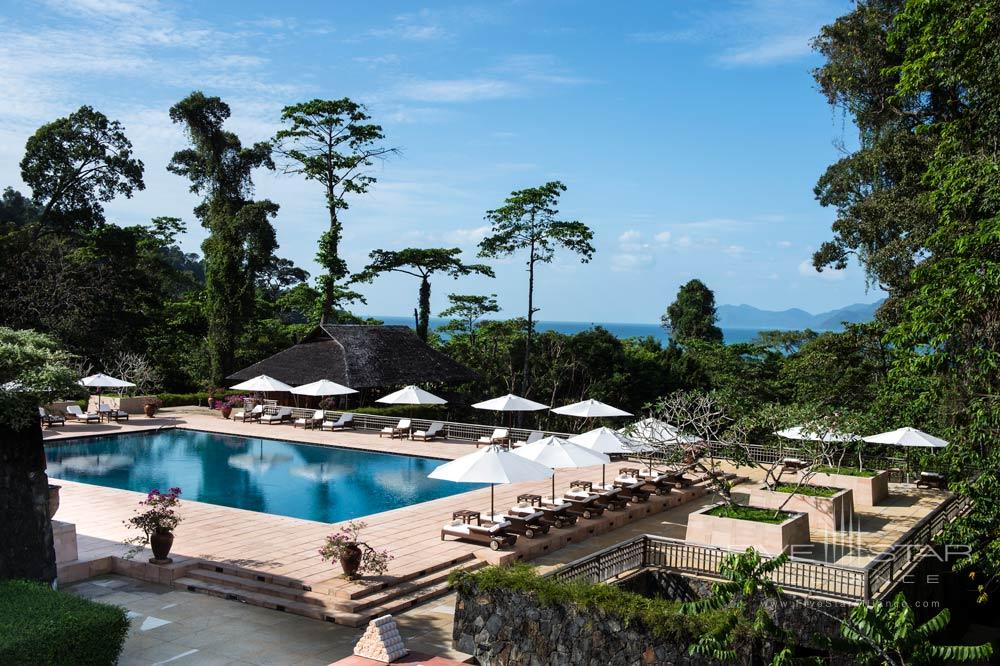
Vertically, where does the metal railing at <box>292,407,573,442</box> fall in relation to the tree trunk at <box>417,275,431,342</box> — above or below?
below

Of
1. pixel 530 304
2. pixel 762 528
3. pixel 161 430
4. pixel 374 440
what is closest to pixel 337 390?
pixel 374 440

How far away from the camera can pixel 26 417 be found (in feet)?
33.6

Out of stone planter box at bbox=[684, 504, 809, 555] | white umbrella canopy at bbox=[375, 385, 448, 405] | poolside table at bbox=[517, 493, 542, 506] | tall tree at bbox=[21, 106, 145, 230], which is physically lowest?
stone planter box at bbox=[684, 504, 809, 555]

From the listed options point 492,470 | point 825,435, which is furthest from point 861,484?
point 492,470

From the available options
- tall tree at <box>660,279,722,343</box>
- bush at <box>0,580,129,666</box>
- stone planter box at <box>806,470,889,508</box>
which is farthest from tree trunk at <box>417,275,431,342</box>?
bush at <box>0,580,129,666</box>

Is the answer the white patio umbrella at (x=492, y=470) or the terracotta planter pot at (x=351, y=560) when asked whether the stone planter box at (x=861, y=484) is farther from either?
the terracotta planter pot at (x=351, y=560)

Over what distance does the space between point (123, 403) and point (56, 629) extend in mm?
25905

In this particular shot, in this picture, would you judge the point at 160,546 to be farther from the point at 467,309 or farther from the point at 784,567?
the point at 467,309

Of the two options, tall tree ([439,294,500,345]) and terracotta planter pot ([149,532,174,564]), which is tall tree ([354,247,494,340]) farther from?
terracotta planter pot ([149,532,174,564])

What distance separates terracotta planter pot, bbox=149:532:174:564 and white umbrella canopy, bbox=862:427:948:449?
1474 centimetres

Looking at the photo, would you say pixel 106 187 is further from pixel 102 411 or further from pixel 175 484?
pixel 175 484

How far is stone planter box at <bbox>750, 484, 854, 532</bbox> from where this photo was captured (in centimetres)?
1714

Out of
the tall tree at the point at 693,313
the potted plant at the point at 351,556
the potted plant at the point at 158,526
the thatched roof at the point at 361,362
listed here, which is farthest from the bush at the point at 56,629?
the tall tree at the point at 693,313

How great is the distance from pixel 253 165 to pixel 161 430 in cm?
2389
